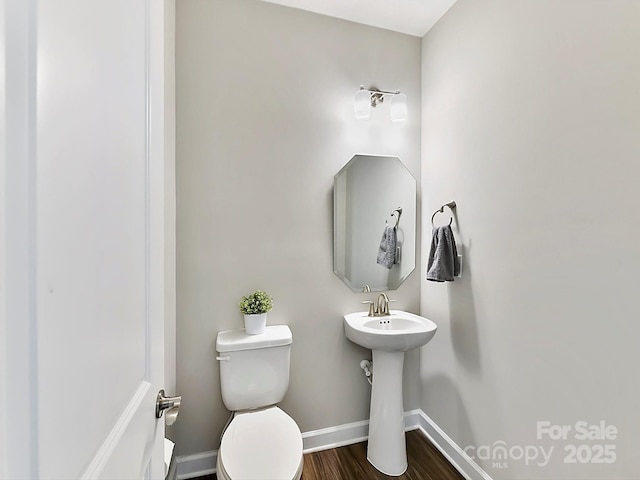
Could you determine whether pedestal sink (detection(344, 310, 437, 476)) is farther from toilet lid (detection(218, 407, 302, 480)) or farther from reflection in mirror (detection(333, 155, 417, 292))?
toilet lid (detection(218, 407, 302, 480))

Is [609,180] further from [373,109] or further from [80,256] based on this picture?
[80,256]

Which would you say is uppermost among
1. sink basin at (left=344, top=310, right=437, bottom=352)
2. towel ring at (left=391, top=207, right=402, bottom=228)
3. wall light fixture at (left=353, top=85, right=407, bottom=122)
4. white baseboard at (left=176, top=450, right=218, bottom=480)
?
wall light fixture at (left=353, top=85, right=407, bottom=122)

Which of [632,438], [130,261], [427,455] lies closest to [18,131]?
[130,261]

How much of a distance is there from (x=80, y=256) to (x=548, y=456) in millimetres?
1693

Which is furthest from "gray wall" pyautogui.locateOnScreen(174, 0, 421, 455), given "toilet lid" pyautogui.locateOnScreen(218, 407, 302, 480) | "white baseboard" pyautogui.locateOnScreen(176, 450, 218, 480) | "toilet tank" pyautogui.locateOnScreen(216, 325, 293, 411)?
"toilet lid" pyautogui.locateOnScreen(218, 407, 302, 480)

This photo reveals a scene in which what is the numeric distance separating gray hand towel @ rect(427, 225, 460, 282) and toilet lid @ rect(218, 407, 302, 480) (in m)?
1.03

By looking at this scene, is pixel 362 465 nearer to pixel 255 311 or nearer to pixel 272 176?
pixel 255 311

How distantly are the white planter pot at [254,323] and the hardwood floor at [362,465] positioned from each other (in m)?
0.80

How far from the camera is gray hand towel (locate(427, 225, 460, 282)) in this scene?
166 centimetres

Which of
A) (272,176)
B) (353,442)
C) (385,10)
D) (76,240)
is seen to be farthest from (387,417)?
(385,10)

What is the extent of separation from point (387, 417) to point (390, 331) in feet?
1.65

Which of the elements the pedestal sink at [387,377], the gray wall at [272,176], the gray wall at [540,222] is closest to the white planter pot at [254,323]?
the gray wall at [272,176]

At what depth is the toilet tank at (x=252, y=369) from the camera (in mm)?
1553

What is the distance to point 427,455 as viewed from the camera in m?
1.79
